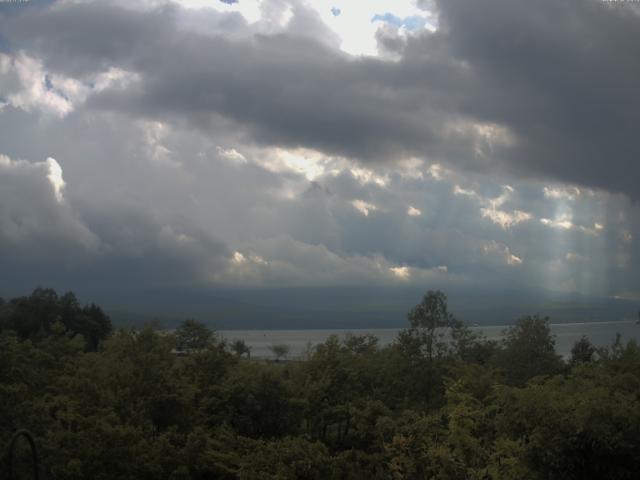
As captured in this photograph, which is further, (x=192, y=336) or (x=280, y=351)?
(x=280, y=351)

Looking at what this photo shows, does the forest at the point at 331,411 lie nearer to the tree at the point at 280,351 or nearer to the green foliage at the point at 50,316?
the tree at the point at 280,351

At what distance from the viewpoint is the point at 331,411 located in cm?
3231

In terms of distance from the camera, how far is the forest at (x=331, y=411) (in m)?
18.6

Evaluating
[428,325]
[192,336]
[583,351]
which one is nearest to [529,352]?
[428,325]

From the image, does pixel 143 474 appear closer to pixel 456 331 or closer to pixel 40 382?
pixel 40 382

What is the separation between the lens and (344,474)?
2227cm

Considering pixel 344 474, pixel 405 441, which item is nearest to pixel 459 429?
pixel 405 441

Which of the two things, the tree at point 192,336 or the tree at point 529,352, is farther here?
the tree at point 192,336

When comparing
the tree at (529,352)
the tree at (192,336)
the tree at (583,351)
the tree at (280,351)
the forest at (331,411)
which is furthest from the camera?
the tree at (280,351)

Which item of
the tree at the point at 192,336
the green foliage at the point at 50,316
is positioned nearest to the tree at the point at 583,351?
the tree at the point at 192,336

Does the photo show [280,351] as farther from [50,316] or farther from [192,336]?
[192,336]

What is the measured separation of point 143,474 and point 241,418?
23.9ft

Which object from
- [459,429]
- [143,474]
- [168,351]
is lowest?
[143,474]

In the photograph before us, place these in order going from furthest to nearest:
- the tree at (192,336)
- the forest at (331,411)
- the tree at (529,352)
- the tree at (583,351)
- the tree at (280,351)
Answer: the tree at (280,351) → the tree at (583,351) → the tree at (192,336) → the tree at (529,352) → the forest at (331,411)
